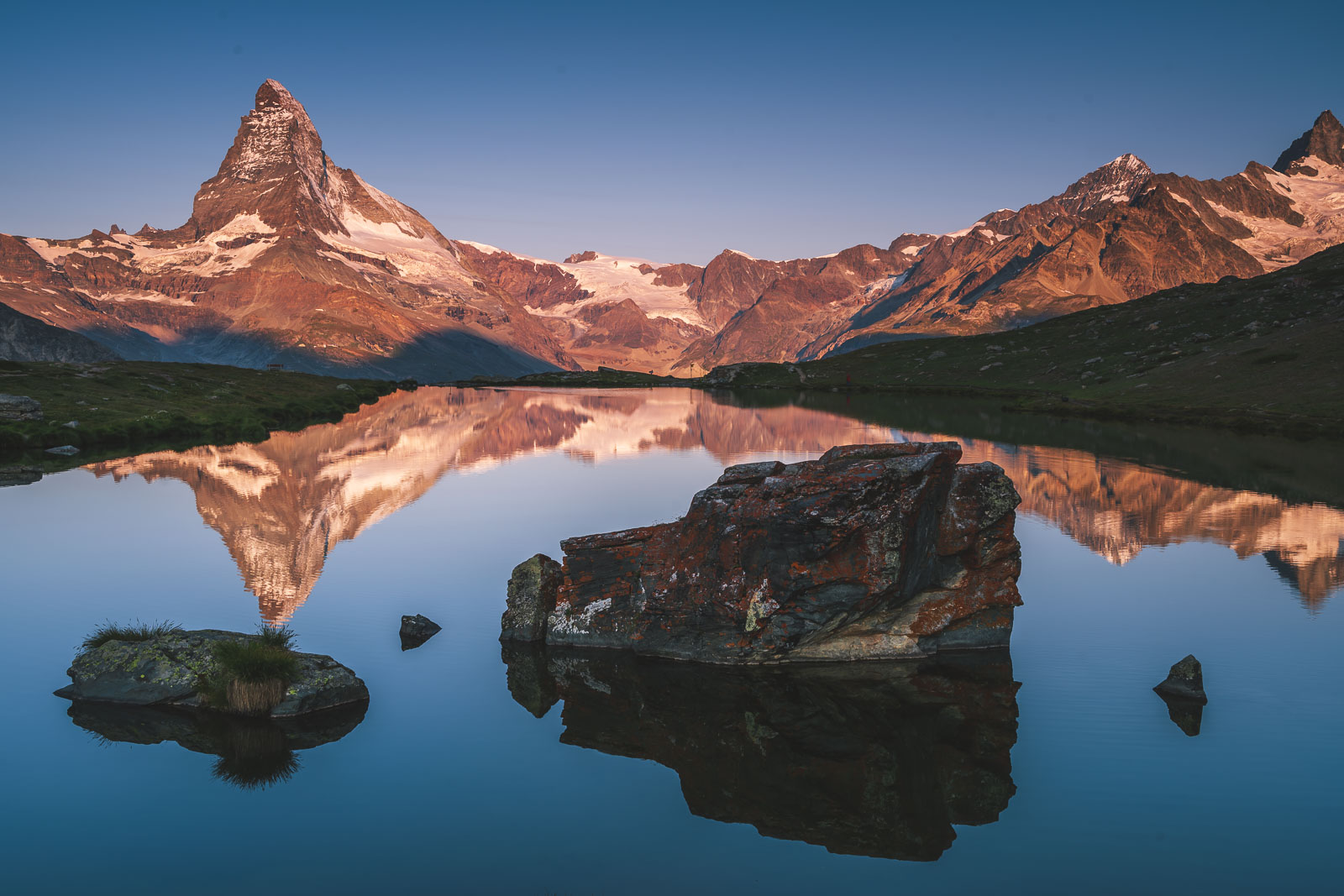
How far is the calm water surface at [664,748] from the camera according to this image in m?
11.7

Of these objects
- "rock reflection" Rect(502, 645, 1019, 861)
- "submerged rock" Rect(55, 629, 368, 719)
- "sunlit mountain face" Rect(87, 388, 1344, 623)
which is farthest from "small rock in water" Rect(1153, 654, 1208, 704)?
"submerged rock" Rect(55, 629, 368, 719)

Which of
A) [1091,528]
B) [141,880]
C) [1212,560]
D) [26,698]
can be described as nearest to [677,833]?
[141,880]

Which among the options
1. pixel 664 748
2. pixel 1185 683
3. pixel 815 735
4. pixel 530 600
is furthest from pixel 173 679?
pixel 1185 683

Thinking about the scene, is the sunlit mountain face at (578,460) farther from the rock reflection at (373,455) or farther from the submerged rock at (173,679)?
the submerged rock at (173,679)

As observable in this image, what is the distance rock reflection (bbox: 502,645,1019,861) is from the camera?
515 inches

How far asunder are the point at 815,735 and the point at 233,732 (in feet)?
37.8

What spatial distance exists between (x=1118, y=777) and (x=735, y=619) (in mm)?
8892

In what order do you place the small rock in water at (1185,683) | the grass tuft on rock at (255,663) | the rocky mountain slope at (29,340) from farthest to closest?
the rocky mountain slope at (29,340) → the small rock in water at (1185,683) → the grass tuft on rock at (255,663)

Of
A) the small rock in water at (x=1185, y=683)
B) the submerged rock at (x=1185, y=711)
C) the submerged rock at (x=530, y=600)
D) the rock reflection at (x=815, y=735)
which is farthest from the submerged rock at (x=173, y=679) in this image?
the small rock in water at (x=1185, y=683)

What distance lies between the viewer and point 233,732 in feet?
51.5

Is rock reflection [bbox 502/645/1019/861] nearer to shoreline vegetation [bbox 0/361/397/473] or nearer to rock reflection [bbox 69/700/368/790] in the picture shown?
rock reflection [bbox 69/700/368/790]

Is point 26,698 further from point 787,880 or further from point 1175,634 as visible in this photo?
point 1175,634

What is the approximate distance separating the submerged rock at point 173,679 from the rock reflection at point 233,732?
8.5 inches

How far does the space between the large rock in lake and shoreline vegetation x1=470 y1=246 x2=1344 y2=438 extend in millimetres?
74234
